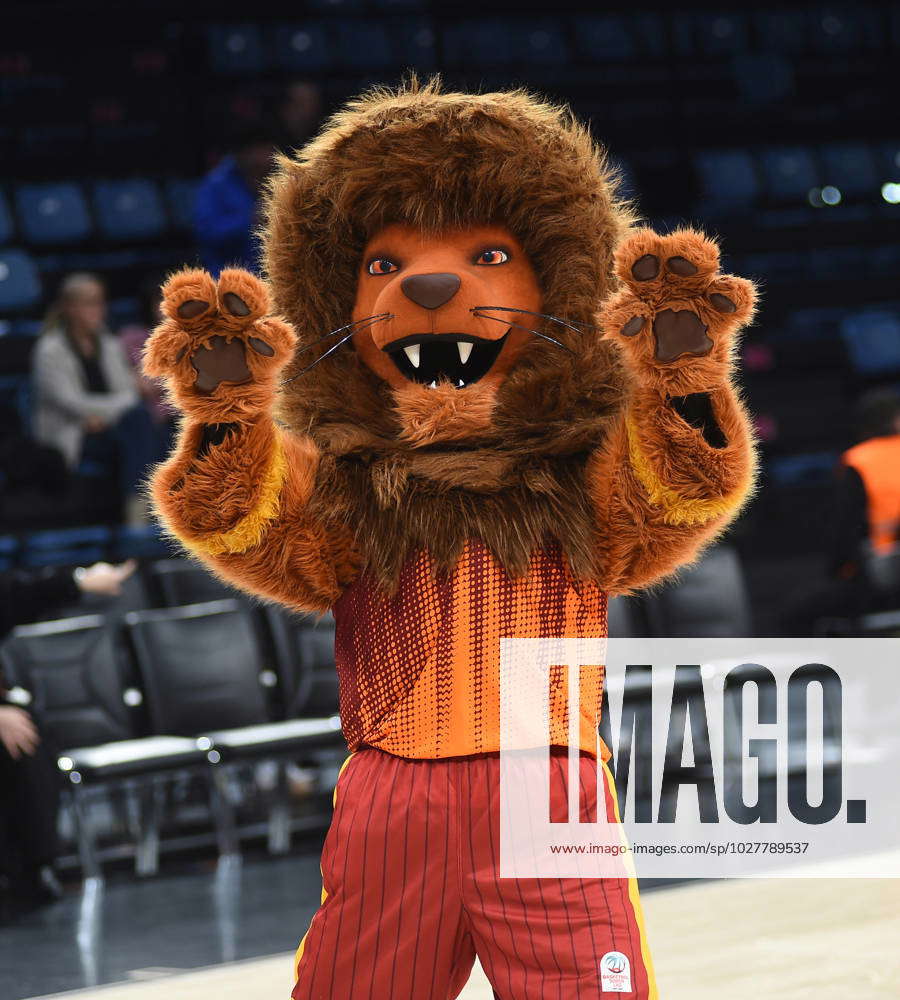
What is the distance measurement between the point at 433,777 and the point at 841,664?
2659 mm

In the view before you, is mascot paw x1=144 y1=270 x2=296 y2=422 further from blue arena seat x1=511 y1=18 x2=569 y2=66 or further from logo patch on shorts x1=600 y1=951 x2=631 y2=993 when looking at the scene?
blue arena seat x1=511 y1=18 x2=569 y2=66

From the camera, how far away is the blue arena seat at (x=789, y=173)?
9.32m

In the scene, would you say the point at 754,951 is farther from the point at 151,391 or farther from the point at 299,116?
the point at 151,391

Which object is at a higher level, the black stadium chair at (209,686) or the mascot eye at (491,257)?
the mascot eye at (491,257)

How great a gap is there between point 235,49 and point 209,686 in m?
5.07

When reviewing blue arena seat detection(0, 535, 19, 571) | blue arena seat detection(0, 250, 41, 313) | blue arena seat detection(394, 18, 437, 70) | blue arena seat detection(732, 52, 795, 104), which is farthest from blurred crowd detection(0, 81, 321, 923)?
blue arena seat detection(732, 52, 795, 104)

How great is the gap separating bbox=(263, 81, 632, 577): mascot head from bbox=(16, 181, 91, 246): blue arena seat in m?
5.85

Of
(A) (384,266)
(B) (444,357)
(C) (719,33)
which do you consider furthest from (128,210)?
(B) (444,357)

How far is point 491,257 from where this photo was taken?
2.23 meters

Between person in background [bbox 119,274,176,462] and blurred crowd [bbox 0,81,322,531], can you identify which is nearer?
blurred crowd [bbox 0,81,322,531]

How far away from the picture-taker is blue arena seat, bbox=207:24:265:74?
870cm

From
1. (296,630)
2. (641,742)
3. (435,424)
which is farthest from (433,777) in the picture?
(641,742)

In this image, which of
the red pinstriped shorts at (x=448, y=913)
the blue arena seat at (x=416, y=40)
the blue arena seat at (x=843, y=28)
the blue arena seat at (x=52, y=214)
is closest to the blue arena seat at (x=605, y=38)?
the blue arena seat at (x=416, y=40)

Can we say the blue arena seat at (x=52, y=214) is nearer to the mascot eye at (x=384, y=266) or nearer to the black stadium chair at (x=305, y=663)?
the black stadium chair at (x=305, y=663)
